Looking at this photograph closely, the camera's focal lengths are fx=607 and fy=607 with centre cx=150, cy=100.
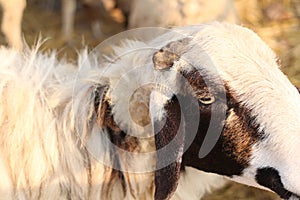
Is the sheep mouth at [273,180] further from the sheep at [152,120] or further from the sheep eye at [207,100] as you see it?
the sheep eye at [207,100]

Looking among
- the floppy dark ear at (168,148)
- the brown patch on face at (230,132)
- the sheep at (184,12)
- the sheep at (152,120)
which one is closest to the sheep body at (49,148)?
the sheep at (152,120)

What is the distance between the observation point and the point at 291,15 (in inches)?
157

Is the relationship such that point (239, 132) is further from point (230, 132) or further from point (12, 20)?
point (12, 20)

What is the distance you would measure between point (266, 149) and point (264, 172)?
8cm

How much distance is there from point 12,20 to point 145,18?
2.42 feet

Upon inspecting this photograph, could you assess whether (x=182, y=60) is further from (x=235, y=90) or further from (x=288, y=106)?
(x=288, y=106)

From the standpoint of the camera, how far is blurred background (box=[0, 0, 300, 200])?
3293mm

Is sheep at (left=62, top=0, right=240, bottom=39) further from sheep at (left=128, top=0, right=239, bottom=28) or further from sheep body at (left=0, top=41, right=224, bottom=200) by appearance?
sheep body at (left=0, top=41, right=224, bottom=200)

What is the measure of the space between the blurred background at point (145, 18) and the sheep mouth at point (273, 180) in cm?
160

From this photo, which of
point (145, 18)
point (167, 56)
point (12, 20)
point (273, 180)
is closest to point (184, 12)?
point (145, 18)

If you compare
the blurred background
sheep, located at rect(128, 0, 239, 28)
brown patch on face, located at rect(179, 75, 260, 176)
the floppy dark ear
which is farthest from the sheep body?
sheep, located at rect(128, 0, 239, 28)

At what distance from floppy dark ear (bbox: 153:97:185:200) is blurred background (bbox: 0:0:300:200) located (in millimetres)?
1550

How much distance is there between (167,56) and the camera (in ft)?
5.62

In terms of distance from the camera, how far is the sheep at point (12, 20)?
321 cm
